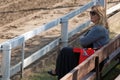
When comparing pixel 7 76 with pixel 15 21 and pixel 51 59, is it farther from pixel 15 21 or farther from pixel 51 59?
pixel 15 21

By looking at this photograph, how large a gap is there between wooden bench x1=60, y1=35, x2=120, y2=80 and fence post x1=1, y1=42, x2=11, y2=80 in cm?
109

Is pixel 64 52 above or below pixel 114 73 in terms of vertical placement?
above

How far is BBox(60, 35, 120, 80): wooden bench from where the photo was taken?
5195 mm

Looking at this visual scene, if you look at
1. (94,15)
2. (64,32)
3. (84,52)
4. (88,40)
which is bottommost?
(64,32)

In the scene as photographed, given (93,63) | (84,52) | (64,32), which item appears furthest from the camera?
(64,32)

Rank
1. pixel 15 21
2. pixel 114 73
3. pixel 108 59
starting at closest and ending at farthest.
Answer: pixel 108 59
pixel 114 73
pixel 15 21

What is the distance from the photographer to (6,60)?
6020 mm

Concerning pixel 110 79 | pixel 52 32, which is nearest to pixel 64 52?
pixel 110 79

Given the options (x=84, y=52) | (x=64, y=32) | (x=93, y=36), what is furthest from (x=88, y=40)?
(x=64, y=32)

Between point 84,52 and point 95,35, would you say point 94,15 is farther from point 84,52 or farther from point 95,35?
point 84,52

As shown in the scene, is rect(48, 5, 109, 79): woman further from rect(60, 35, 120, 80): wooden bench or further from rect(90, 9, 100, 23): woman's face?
rect(60, 35, 120, 80): wooden bench

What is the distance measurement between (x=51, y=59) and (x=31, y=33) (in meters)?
1.11

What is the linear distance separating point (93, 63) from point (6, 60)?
1.18 metres

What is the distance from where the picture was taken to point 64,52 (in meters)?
6.09
